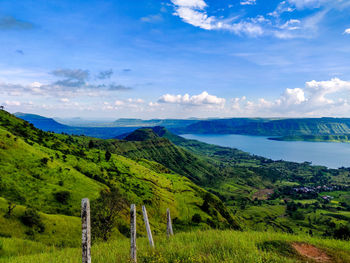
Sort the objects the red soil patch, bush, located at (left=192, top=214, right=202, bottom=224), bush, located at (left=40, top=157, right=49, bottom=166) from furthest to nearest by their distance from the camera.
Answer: bush, located at (left=192, top=214, right=202, bottom=224)
bush, located at (left=40, top=157, right=49, bottom=166)
the red soil patch

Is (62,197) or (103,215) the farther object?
(62,197)

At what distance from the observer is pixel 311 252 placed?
1058 centimetres

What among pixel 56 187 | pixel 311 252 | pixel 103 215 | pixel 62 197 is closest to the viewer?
pixel 311 252

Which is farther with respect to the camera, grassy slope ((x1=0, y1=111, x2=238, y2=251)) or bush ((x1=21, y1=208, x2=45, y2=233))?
grassy slope ((x1=0, y1=111, x2=238, y2=251))

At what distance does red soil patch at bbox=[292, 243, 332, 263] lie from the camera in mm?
9856

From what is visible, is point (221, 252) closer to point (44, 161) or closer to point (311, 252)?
point (311, 252)

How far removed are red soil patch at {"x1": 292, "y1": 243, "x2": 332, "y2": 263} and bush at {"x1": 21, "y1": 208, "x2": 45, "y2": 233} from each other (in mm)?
36844

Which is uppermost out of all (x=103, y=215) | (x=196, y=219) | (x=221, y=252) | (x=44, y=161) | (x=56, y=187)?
(x=221, y=252)

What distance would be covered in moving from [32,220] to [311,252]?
127ft

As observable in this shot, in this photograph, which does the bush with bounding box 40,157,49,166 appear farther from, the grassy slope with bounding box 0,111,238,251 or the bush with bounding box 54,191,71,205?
the bush with bounding box 54,191,71,205

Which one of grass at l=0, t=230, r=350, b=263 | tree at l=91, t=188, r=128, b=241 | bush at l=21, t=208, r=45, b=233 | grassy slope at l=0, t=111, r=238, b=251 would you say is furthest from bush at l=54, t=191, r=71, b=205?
grass at l=0, t=230, r=350, b=263

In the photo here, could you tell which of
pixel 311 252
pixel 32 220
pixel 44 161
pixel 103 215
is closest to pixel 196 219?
pixel 103 215

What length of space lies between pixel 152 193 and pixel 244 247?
274 feet

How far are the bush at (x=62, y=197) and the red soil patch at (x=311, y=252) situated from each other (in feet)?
162
